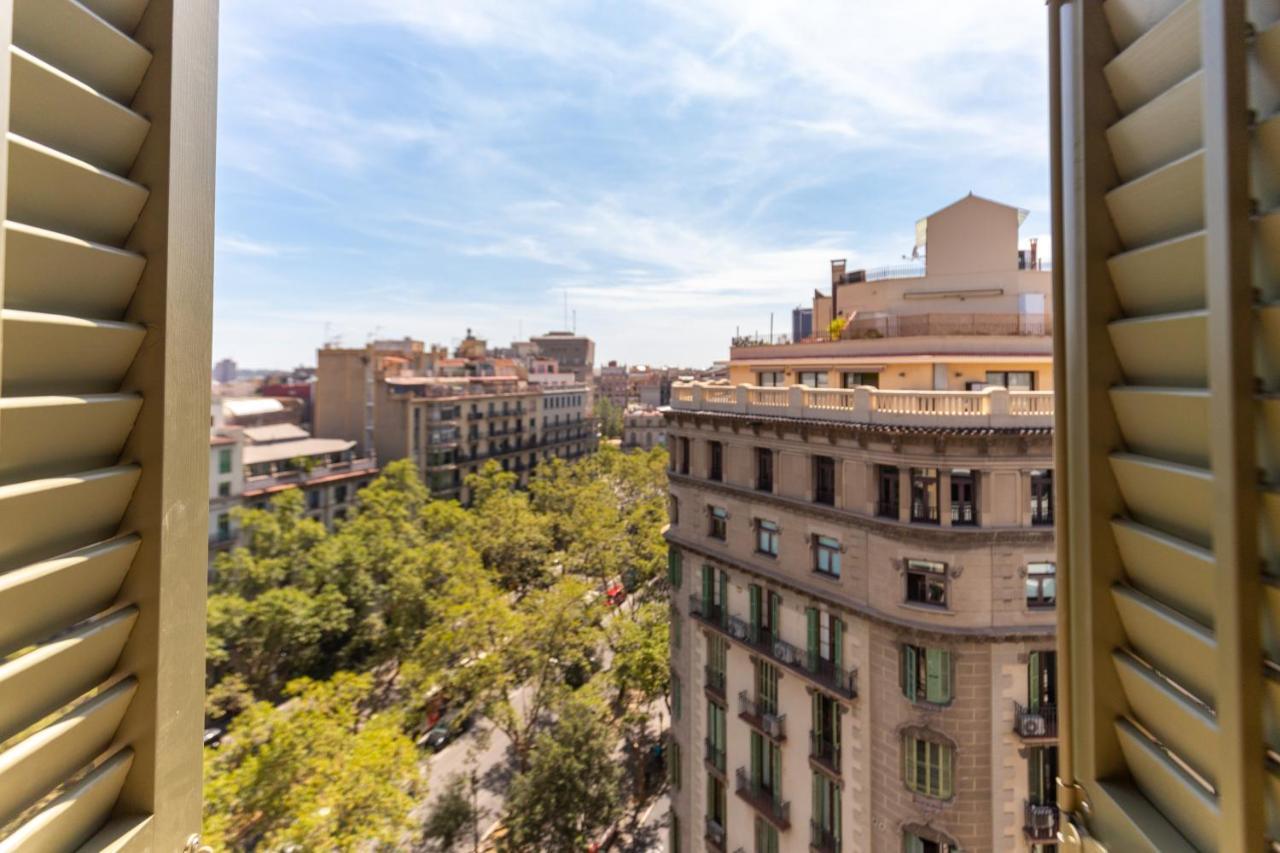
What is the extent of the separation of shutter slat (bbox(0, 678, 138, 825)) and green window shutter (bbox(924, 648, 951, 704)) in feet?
44.6

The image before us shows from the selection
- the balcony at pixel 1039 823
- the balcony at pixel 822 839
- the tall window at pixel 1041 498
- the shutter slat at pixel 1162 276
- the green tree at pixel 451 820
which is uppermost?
the shutter slat at pixel 1162 276

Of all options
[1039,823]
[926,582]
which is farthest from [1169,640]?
[1039,823]

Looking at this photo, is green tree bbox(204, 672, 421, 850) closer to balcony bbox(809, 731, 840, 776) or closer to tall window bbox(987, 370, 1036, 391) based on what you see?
balcony bbox(809, 731, 840, 776)

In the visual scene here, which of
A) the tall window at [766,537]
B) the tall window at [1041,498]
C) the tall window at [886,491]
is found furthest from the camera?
the tall window at [766,537]

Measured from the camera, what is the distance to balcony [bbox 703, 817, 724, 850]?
1712 centimetres

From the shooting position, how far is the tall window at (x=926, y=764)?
1245 centimetres

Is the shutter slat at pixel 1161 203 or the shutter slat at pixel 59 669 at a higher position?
the shutter slat at pixel 1161 203

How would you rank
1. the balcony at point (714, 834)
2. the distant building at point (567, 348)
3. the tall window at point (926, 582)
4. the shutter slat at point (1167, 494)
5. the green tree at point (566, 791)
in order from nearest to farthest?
the shutter slat at point (1167, 494)
the tall window at point (926, 582)
the balcony at point (714, 834)
the green tree at point (566, 791)
the distant building at point (567, 348)

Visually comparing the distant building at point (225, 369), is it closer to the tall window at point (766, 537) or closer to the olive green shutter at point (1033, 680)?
the tall window at point (766, 537)

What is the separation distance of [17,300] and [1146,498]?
10.6 feet

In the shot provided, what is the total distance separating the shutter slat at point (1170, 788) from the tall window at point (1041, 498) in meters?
12.0

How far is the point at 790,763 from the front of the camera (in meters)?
15.2

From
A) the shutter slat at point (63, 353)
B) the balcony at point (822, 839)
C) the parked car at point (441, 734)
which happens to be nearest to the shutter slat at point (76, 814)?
the shutter slat at point (63, 353)

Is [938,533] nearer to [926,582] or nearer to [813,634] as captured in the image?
[926,582]
